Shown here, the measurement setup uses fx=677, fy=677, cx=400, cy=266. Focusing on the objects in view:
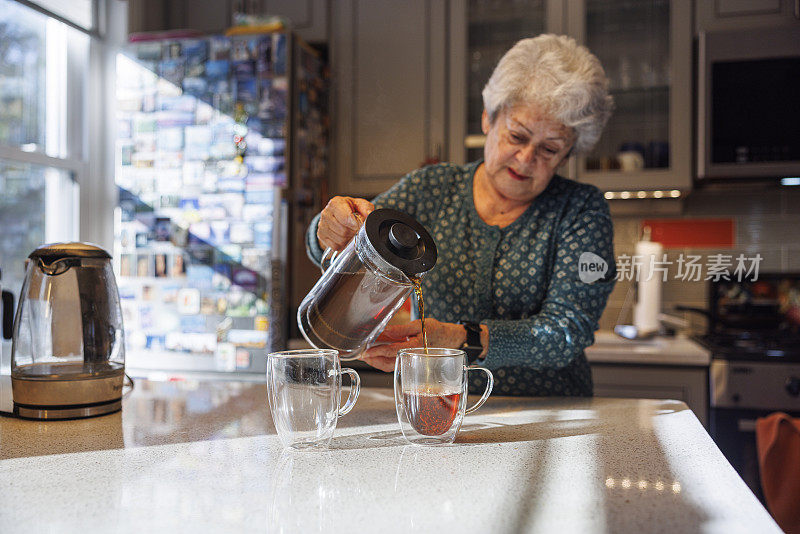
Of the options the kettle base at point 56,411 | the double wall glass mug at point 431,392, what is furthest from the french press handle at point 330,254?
the kettle base at point 56,411

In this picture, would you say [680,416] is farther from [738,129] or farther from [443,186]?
[738,129]

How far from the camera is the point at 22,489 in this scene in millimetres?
702

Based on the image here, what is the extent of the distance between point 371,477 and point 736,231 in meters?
2.39

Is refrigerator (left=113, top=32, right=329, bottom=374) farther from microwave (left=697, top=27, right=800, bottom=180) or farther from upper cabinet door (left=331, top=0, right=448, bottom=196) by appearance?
microwave (left=697, top=27, right=800, bottom=180)

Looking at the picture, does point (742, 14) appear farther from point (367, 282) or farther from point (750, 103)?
point (367, 282)

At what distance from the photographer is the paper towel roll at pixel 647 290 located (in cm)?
246

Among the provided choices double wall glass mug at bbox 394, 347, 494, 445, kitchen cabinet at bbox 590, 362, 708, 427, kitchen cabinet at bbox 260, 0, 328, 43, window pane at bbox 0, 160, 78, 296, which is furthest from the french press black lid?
kitchen cabinet at bbox 260, 0, 328, 43

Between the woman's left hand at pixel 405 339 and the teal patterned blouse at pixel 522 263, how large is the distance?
0.18m

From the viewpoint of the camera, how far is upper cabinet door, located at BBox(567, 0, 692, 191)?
7.93ft

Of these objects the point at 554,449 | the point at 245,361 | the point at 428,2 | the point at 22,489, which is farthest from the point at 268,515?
the point at 428,2

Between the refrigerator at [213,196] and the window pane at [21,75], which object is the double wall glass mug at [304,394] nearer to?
the refrigerator at [213,196]

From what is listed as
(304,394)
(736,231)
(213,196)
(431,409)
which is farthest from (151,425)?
(736,231)

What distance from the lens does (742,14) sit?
7.94ft

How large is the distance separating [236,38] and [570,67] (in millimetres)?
1636
